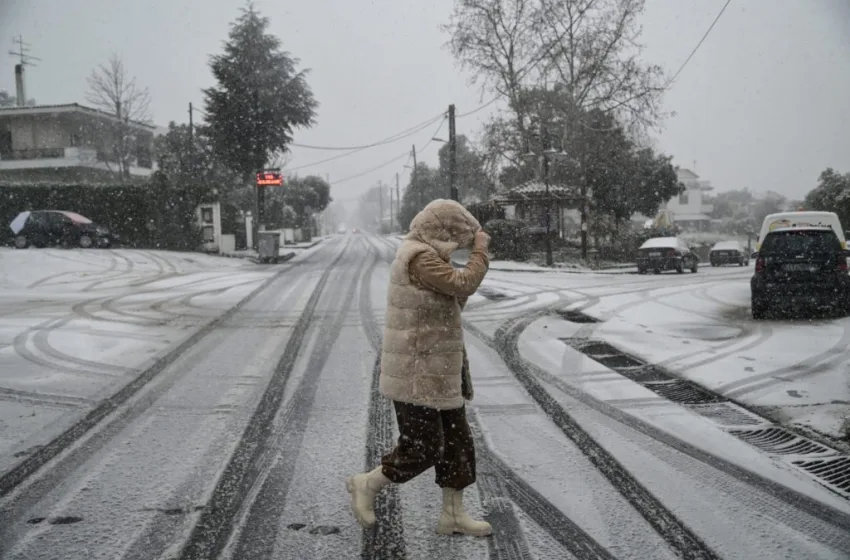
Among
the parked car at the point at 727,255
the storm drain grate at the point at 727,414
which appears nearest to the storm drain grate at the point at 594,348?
the storm drain grate at the point at 727,414

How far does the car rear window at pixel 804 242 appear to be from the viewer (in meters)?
10.2

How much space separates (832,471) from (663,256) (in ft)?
67.2

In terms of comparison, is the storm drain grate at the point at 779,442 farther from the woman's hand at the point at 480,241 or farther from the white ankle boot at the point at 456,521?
the woman's hand at the point at 480,241

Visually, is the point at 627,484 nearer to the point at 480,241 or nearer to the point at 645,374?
the point at 480,241

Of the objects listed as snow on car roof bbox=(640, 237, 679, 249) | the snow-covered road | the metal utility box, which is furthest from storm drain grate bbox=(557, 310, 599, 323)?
the metal utility box

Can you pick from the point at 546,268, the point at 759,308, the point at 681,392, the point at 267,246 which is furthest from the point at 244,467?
the point at 546,268

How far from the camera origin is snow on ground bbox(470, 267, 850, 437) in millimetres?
5742

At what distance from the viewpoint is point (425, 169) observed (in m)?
60.1

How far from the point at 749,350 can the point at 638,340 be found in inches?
55.7

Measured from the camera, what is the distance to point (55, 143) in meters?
37.8

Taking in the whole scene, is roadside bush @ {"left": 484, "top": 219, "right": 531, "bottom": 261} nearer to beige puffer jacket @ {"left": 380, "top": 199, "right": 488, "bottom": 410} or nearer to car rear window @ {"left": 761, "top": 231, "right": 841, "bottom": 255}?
car rear window @ {"left": 761, "top": 231, "right": 841, "bottom": 255}

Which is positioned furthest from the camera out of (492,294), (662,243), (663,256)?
(662,243)

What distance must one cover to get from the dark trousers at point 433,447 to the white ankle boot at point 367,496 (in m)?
0.05

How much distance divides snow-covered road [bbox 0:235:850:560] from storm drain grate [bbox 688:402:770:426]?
0.23 feet
